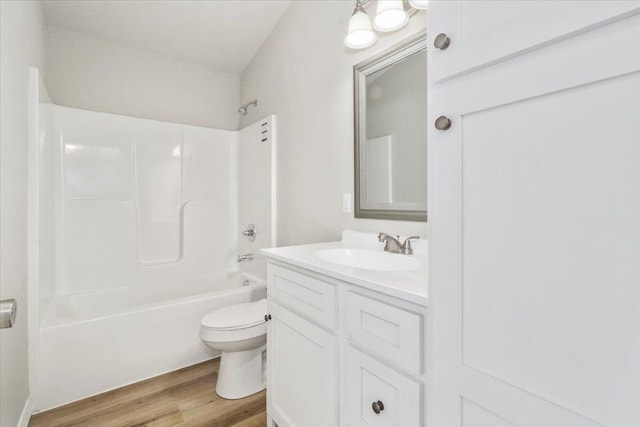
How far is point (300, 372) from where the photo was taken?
1213 millimetres

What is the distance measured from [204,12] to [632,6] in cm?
267

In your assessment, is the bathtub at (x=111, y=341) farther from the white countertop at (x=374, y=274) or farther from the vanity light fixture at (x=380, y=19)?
the vanity light fixture at (x=380, y=19)

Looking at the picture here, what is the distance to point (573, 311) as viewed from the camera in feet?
1.67

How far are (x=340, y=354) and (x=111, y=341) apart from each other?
162 centimetres

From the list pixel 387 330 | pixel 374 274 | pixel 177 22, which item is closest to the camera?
pixel 387 330

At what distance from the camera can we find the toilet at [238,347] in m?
1.75

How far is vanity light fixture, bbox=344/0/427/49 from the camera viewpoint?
Answer: 137 cm

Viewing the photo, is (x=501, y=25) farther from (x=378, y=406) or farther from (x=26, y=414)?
(x=26, y=414)

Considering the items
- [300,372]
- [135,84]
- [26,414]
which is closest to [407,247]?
[300,372]

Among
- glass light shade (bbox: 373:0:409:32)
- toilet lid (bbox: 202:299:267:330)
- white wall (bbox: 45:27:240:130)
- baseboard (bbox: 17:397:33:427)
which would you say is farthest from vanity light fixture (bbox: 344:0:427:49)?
baseboard (bbox: 17:397:33:427)

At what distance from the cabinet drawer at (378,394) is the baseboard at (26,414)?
169 centimetres

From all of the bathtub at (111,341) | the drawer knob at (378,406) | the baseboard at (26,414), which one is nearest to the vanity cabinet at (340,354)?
the drawer knob at (378,406)

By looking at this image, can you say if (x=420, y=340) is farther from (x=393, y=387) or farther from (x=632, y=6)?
(x=632, y=6)

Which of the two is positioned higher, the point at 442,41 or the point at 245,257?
the point at 442,41
